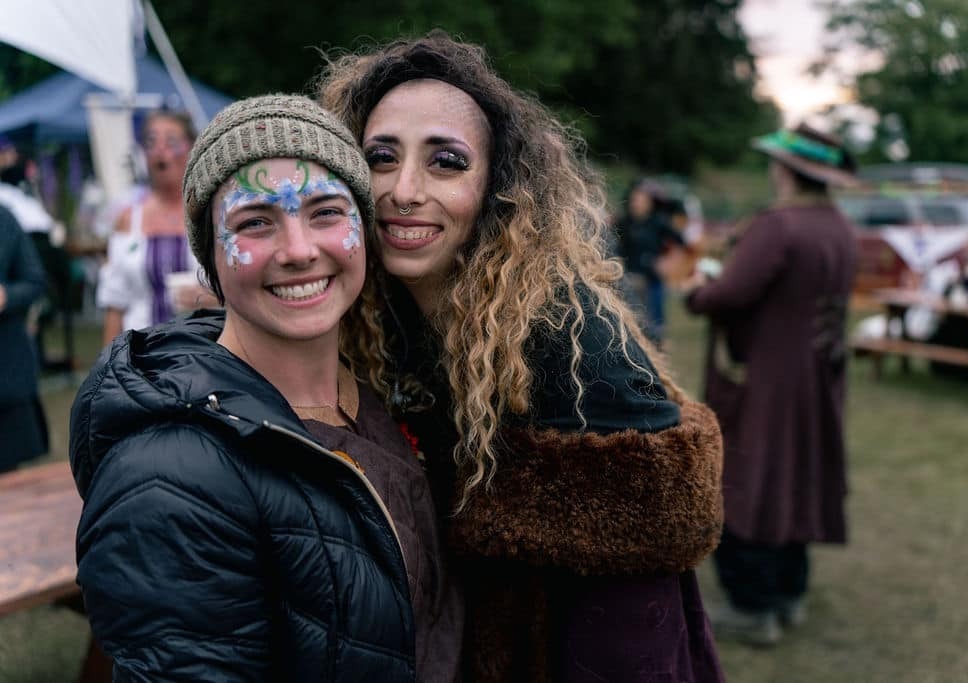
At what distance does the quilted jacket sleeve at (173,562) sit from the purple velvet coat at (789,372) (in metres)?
2.97

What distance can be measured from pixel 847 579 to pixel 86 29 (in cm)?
433

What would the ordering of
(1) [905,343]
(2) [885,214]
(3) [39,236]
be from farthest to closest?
(2) [885,214] → (1) [905,343] → (3) [39,236]

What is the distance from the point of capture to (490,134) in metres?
1.87

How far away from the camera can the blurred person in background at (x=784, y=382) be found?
386 cm

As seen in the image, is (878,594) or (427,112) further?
(878,594)

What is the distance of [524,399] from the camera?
167cm

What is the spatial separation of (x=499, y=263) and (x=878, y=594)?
3445mm

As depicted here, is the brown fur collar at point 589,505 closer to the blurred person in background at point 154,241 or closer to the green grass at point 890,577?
Result: the green grass at point 890,577

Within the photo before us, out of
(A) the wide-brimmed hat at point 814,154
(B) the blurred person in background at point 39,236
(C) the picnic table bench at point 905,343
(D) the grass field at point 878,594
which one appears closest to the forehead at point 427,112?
(D) the grass field at point 878,594

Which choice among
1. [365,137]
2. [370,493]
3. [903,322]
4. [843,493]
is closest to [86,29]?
[365,137]

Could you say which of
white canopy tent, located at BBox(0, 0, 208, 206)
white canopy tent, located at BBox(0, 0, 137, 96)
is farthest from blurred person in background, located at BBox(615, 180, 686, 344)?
white canopy tent, located at BBox(0, 0, 137, 96)

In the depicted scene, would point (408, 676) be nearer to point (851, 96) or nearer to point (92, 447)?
point (92, 447)

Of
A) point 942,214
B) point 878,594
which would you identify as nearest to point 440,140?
point 878,594

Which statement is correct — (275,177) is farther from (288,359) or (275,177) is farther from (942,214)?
(942,214)
